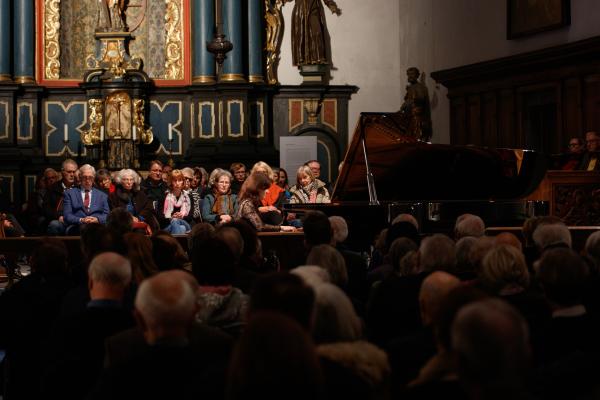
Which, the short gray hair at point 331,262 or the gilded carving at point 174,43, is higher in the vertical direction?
the gilded carving at point 174,43

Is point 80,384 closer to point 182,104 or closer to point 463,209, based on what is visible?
point 463,209

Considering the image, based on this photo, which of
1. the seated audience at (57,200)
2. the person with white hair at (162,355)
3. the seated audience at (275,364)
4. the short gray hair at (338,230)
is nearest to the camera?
the seated audience at (275,364)

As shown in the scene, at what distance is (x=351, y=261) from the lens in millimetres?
6879

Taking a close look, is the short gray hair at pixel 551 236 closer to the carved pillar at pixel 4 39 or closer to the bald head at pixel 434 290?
the bald head at pixel 434 290

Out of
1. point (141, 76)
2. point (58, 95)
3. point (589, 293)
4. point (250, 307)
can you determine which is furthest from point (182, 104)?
point (250, 307)

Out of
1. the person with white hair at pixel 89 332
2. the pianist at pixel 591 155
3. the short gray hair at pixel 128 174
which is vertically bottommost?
the person with white hair at pixel 89 332

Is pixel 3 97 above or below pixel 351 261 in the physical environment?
above

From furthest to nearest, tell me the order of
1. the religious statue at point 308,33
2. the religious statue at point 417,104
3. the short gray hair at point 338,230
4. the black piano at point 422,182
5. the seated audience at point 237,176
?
1. the religious statue at point 308,33
2. the religious statue at point 417,104
3. the seated audience at point 237,176
4. the black piano at point 422,182
5. the short gray hair at point 338,230

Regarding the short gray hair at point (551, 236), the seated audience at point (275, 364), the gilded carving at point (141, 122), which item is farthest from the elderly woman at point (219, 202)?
the seated audience at point (275, 364)

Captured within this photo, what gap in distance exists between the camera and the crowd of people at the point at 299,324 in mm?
2631

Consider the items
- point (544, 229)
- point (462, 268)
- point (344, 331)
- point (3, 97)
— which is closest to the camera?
point (344, 331)

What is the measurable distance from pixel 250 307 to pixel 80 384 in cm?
113

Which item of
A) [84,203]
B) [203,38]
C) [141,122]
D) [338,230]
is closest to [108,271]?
[338,230]

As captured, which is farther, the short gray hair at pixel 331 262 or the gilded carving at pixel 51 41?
the gilded carving at pixel 51 41
